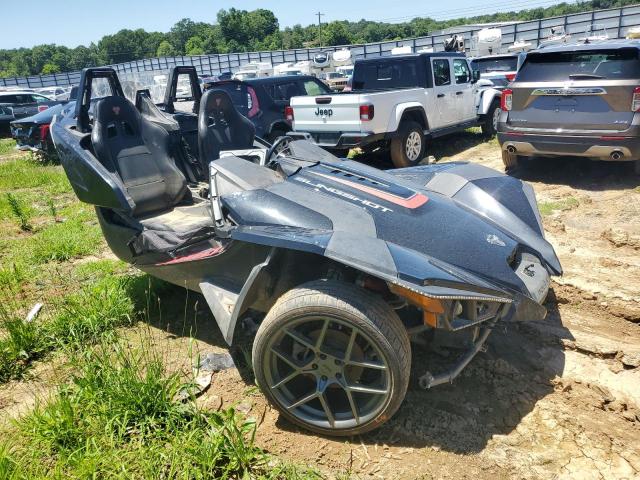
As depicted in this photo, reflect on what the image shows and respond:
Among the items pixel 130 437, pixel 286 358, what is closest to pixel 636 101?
pixel 286 358

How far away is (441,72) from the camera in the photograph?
9711mm

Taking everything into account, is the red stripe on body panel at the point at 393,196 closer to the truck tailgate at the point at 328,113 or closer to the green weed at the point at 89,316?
the green weed at the point at 89,316

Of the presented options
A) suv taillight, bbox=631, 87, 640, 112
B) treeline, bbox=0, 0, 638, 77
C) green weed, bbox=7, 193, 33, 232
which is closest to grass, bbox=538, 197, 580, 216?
suv taillight, bbox=631, 87, 640, 112

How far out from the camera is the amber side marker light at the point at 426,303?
233 cm

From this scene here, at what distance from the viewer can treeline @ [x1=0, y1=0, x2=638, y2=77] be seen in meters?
80.8

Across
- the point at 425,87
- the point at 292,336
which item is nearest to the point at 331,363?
the point at 292,336

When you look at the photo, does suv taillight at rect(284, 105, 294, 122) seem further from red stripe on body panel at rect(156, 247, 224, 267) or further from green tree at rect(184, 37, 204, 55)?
green tree at rect(184, 37, 204, 55)

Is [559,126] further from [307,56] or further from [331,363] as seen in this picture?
[307,56]

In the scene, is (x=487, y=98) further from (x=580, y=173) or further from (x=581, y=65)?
(x=581, y=65)

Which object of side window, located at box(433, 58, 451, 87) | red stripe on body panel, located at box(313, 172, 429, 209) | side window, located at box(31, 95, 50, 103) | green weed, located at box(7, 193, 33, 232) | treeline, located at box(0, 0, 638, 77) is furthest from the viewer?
treeline, located at box(0, 0, 638, 77)

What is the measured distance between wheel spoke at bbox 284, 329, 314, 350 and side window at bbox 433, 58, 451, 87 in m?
8.01

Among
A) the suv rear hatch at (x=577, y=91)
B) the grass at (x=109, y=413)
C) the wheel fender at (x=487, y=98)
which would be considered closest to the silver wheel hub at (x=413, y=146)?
the suv rear hatch at (x=577, y=91)

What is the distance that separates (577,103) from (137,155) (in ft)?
18.4

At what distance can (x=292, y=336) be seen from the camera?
2561mm
